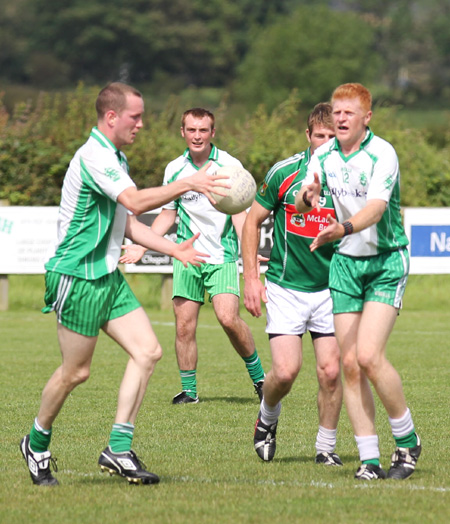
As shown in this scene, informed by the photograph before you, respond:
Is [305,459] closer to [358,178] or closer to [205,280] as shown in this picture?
[358,178]

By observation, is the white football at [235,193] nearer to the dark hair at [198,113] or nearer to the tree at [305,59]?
the dark hair at [198,113]

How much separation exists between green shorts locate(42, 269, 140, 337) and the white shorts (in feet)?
4.17

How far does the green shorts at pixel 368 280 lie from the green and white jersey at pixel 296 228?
2.30 ft

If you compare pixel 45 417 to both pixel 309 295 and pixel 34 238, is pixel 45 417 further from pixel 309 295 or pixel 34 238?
pixel 34 238

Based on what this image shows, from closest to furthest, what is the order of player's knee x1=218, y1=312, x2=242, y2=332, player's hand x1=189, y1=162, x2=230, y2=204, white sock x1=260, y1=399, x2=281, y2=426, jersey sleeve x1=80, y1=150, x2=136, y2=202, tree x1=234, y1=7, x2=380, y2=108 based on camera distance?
player's hand x1=189, y1=162, x2=230, y2=204 < jersey sleeve x1=80, y1=150, x2=136, y2=202 < white sock x1=260, y1=399, x2=281, y2=426 < player's knee x1=218, y1=312, x2=242, y2=332 < tree x1=234, y1=7, x2=380, y2=108

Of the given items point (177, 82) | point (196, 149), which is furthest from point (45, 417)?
point (177, 82)

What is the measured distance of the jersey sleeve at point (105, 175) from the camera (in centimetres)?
596

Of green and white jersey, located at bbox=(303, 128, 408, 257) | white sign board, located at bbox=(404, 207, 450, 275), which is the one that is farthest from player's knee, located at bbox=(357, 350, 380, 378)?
white sign board, located at bbox=(404, 207, 450, 275)

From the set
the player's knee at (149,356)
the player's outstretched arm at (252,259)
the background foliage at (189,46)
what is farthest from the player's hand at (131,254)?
the background foliage at (189,46)

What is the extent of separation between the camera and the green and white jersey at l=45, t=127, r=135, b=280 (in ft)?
20.0

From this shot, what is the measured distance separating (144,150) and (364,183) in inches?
590

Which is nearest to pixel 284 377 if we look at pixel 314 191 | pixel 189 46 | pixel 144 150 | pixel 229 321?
pixel 314 191

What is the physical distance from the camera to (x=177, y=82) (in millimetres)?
101125

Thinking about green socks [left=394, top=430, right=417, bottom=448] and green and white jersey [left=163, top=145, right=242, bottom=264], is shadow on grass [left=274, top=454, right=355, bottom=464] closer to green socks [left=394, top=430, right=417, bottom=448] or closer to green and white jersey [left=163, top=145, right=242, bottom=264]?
green socks [left=394, top=430, right=417, bottom=448]
